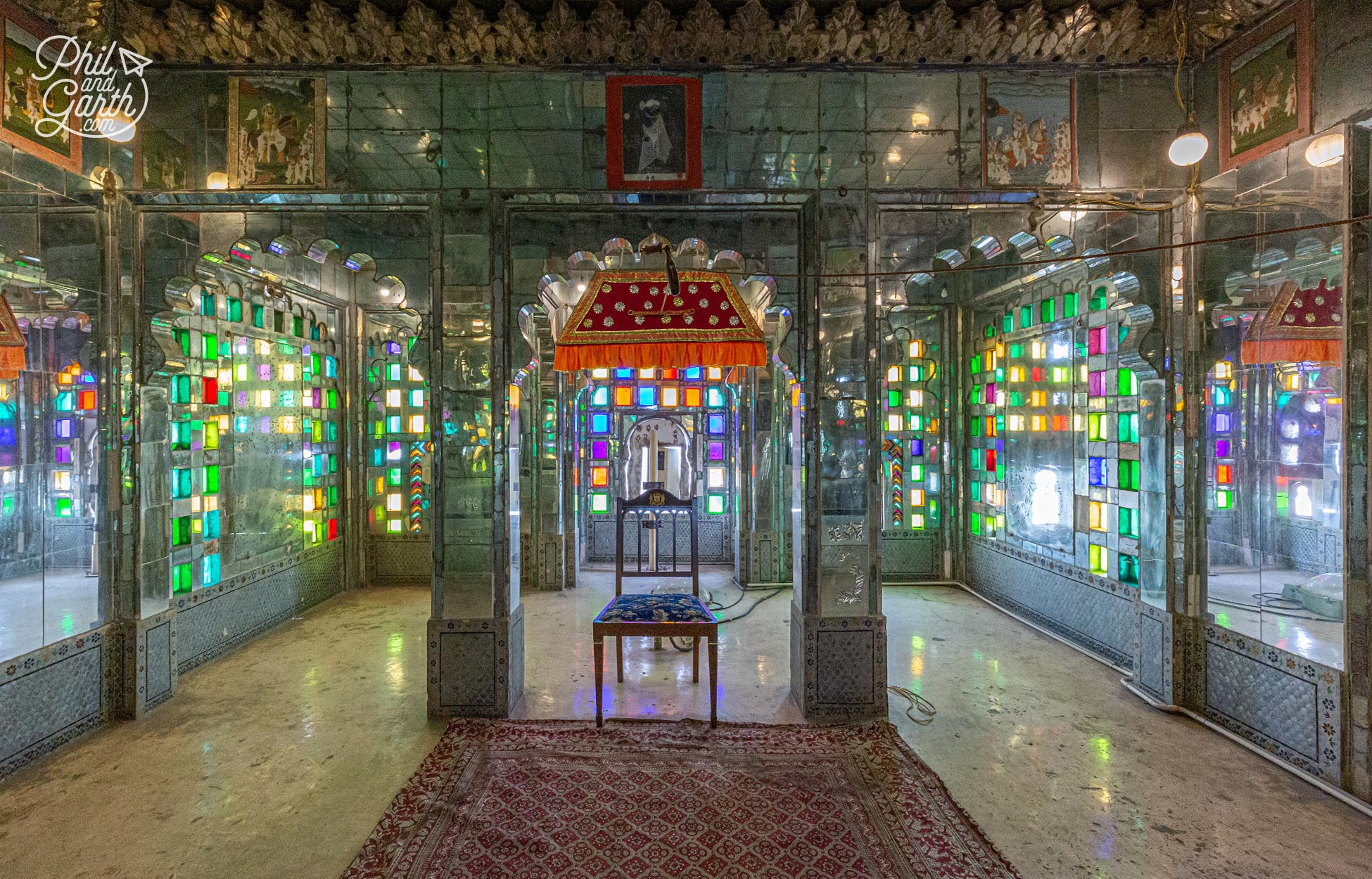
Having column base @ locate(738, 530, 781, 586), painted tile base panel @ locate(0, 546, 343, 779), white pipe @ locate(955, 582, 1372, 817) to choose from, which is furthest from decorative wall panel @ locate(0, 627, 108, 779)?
white pipe @ locate(955, 582, 1372, 817)

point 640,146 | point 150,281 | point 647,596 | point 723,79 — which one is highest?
point 723,79

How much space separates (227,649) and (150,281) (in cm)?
320

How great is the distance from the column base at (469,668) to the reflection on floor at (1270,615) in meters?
4.66

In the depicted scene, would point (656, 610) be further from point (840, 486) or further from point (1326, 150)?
point (1326, 150)

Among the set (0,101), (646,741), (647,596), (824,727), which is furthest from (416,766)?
(0,101)

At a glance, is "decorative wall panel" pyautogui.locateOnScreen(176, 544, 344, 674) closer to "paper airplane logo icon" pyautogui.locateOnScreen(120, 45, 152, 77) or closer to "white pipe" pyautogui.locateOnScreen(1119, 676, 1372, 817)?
"paper airplane logo icon" pyautogui.locateOnScreen(120, 45, 152, 77)

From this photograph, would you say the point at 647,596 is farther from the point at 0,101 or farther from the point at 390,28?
the point at 0,101

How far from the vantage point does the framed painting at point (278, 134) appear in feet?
13.1

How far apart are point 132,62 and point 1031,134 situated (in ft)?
19.2

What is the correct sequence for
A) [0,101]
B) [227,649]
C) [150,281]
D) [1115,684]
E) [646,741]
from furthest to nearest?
[227,649], [1115,684], [150,281], [646,741], [0,101]

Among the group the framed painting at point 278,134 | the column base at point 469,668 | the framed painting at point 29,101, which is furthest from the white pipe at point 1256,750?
the framed painting at point 29,101

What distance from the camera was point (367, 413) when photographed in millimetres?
7570

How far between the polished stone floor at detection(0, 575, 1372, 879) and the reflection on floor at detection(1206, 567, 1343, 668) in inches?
27.6

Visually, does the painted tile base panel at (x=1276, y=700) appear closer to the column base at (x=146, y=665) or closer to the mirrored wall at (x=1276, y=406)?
the mirrored wall at (x=1276, y=406)
